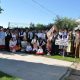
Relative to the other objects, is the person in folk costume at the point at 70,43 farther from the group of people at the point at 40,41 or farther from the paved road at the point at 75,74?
the paved road at the point at 75,74

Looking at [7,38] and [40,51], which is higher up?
[7,38]

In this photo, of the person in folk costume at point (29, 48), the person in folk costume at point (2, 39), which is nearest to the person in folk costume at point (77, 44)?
the person in folk costume at point (29, 48)

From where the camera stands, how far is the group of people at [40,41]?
673 inches

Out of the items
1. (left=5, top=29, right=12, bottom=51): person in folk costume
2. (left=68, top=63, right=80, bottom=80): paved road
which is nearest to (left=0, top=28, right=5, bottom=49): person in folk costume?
(left=5, top=29, right=12, bottom=51): person in folk costume

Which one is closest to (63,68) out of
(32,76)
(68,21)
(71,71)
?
(71,71)

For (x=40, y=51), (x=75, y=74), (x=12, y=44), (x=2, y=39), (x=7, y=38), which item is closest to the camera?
(x=75, y=74)

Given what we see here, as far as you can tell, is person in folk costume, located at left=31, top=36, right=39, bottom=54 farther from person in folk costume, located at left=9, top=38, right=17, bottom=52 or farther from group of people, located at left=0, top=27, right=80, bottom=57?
person in folk costume, located at left=9, top=38, right=17, bottom=52

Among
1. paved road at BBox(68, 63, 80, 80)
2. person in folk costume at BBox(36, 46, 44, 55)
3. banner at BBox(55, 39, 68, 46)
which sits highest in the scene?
banner at BBox(55, 39, 68, 46)

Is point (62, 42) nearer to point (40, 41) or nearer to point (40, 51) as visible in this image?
point (40, 51)

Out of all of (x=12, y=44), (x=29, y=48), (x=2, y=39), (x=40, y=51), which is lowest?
(x=40, y=51)

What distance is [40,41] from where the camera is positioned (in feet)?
59.4

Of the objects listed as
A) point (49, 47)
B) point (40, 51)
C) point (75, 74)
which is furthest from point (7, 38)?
point (75, 74)

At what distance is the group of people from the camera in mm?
17094

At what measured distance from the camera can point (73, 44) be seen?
17219mm
